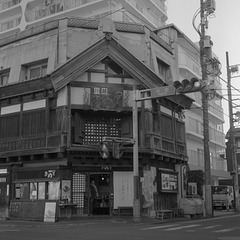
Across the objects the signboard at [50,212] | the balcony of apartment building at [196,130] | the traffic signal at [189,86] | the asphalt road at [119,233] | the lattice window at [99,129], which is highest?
the balcony of apartment building at [196,130]

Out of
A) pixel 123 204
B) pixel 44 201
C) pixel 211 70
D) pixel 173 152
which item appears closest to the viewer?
pixel 44 201

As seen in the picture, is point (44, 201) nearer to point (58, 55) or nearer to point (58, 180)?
point (58, 180)

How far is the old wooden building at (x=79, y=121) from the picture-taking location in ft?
75.9

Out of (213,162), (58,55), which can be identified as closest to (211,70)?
(58,55)

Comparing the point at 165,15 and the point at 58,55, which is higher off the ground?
the point at 165,15

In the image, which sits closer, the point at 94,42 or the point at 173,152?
the point at 94,42

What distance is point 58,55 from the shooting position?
24453 mm

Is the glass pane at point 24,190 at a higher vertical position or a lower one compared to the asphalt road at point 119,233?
higher

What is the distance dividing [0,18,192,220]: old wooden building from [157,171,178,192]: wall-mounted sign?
71 millimetres

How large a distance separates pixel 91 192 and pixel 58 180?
2310 mm

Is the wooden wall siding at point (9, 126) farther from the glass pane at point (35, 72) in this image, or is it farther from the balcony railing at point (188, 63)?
the balcony railing at point (188, 63)

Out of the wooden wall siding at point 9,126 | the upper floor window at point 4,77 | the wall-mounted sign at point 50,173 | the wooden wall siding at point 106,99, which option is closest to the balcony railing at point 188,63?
the wooden wall siding at point 106,99

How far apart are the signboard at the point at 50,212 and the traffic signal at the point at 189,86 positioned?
30.0 feet

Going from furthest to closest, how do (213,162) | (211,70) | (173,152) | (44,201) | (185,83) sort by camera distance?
(213,162) < (211,70) < (173,152) < (44,201) < (185,83)
